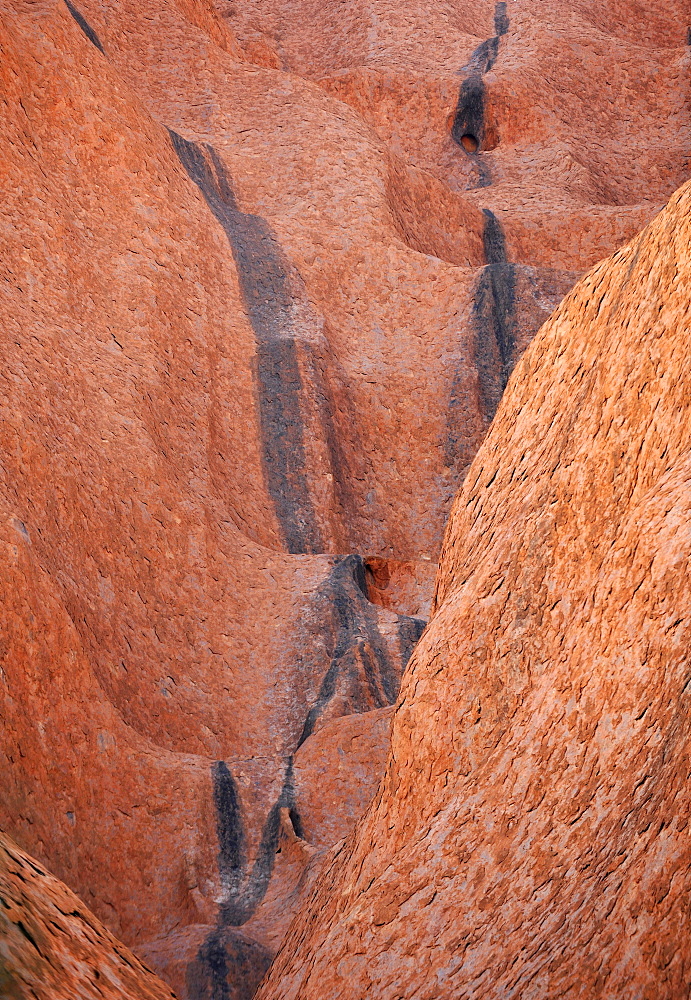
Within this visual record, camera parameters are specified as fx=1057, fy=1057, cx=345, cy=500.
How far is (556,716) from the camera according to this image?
177 inches

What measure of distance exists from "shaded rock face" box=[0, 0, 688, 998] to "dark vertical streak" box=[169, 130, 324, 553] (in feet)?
0.13

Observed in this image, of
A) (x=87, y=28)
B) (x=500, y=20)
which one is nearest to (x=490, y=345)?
(x=87, y=28)

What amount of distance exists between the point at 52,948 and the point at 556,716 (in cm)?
219

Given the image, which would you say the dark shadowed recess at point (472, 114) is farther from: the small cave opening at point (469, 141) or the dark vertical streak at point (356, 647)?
the dark vertical streak at point (356, 647)

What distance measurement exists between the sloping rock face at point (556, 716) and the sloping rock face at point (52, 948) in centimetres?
105

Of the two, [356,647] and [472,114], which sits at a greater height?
[472,114]

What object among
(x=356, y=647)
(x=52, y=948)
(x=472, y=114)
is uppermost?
(x=52, y=948)

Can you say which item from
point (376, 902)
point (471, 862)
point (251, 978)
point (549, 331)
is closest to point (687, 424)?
point (549, 331)

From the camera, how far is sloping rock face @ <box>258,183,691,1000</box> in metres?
3.62

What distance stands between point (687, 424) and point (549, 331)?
1463mm

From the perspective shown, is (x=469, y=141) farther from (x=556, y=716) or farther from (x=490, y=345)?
(x=556, y=716)

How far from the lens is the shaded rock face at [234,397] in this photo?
7.84m

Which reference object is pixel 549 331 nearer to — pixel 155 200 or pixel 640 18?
pixel 155 200

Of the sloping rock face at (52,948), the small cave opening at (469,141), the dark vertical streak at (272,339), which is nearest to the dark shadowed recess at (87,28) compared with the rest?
the dark vertical streak at (272,339)
